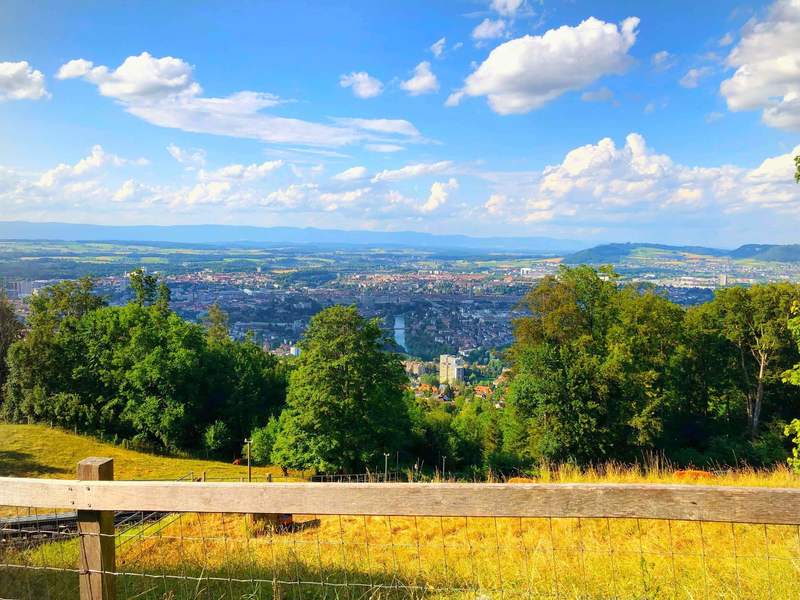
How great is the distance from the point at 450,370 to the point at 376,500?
72180mm

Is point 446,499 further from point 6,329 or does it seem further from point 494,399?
point 6,329

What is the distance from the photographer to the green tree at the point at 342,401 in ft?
77.8

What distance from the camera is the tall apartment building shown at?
72.7 m

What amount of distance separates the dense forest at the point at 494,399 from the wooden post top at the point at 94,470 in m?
19.8

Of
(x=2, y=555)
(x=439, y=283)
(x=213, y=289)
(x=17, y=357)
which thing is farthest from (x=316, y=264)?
(x=2, y=555)

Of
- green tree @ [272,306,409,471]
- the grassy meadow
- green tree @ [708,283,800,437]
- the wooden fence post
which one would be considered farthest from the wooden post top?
green tree @ [708,283,800,437]

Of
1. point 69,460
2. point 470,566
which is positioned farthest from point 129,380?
point 470,566

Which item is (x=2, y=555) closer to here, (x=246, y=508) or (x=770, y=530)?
(x=246, y=508)

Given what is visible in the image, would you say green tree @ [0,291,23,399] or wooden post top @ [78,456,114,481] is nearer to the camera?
wooden post top @ [78,456,114,481]

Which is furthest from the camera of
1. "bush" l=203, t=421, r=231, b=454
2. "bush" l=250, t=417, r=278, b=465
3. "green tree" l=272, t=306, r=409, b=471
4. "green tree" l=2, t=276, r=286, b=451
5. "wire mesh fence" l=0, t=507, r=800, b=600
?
"green tree" l=2, t=276, r=286, b=451

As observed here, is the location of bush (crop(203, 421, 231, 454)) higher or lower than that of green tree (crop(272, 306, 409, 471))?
lower

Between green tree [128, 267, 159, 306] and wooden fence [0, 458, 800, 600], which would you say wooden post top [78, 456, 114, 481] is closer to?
wooden fence [0, 458, 800, 600]

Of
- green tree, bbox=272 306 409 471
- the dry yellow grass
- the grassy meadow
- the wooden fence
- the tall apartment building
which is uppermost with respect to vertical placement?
the wooden fence

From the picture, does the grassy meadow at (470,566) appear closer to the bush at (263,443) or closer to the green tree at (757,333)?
the bush at (263,443)
